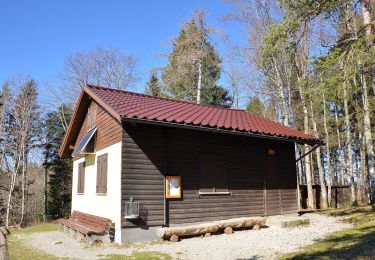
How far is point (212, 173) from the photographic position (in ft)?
41.1

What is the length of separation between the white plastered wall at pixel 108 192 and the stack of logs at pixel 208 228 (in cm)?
147

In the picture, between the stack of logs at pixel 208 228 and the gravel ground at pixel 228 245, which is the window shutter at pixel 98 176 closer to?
the gravel ground at pixel 228 245

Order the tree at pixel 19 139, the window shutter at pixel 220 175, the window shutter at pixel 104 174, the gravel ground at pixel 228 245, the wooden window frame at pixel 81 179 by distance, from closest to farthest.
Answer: the gravel ground at pixel 228 245
the window shutter at pixel 104 174
the window shutter at pixel 220 175
the wooden window frame at pixel 81 179
the tree at pixel 19 139

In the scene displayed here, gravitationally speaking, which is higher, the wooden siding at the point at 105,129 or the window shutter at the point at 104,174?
the wooden siding at the point at 105,129

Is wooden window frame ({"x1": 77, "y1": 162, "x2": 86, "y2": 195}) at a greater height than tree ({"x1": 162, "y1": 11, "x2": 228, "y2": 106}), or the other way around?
tree ({"x1": 162, "y1": 11, "x2": 228, "y2": 106})

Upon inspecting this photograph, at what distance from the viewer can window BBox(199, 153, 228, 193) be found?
12328 millimetres

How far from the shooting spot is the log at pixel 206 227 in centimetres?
1043

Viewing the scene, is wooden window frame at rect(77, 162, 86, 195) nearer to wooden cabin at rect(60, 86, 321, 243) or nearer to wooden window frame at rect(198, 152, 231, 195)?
wooden cabin at rect(60, 86, 321, 243)

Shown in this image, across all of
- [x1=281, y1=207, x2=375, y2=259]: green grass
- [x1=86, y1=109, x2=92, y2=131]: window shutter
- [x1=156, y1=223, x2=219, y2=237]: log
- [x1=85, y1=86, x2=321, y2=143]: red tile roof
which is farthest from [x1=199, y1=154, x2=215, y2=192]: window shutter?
[x1=86, y1=109, x2=92, y2=131]: window shutter

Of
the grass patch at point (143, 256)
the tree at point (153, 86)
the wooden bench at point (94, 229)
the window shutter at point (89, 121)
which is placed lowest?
the grass patch at point (143, 256)

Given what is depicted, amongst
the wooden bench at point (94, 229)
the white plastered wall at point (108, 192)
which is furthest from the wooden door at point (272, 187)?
the wooden bench at point (94, 229)

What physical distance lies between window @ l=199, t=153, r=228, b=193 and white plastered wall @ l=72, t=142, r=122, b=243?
2948 millimetres

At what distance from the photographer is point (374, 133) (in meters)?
22.8

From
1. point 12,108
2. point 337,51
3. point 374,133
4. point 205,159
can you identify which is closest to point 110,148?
point 205,159
